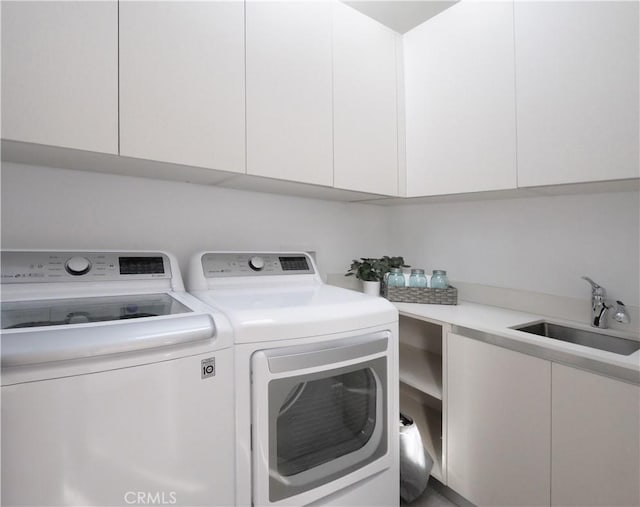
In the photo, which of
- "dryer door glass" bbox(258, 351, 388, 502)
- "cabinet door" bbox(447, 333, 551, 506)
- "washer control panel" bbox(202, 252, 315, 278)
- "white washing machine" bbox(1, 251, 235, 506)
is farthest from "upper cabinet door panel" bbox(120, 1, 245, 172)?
"cabinet door" bbox(447, 333, 551, 506)

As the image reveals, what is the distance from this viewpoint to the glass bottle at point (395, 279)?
1923 mm

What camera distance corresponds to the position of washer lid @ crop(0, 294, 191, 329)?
901 millimetres

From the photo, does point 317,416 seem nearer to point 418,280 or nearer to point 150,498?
point 150,498

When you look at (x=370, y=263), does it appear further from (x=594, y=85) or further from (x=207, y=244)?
(x=594, y=85)

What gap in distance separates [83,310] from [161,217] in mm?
643

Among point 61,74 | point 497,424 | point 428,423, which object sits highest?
point 61,74

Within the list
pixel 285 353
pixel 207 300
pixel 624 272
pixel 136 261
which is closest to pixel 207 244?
pixel 136 261

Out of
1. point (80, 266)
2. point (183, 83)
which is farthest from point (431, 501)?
point (183, 83)

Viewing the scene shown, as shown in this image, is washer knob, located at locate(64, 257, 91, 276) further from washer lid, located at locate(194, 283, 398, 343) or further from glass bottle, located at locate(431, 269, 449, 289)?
glass bottle, located at locate(431, 269, 449, 289)

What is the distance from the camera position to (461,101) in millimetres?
1606

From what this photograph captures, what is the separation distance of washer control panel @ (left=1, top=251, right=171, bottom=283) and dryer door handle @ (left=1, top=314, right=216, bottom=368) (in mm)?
492

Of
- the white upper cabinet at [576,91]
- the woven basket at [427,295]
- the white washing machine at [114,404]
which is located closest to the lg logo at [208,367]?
the white washing machine at [114,404]

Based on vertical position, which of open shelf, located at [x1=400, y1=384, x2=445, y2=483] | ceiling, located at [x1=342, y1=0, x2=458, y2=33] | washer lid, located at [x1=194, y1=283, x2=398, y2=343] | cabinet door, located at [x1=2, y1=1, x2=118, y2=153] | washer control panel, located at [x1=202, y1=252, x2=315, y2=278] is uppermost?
ceiling, located at [x1=342, y1=0, x2=458, y2=33]

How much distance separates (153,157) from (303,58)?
0.81 m
